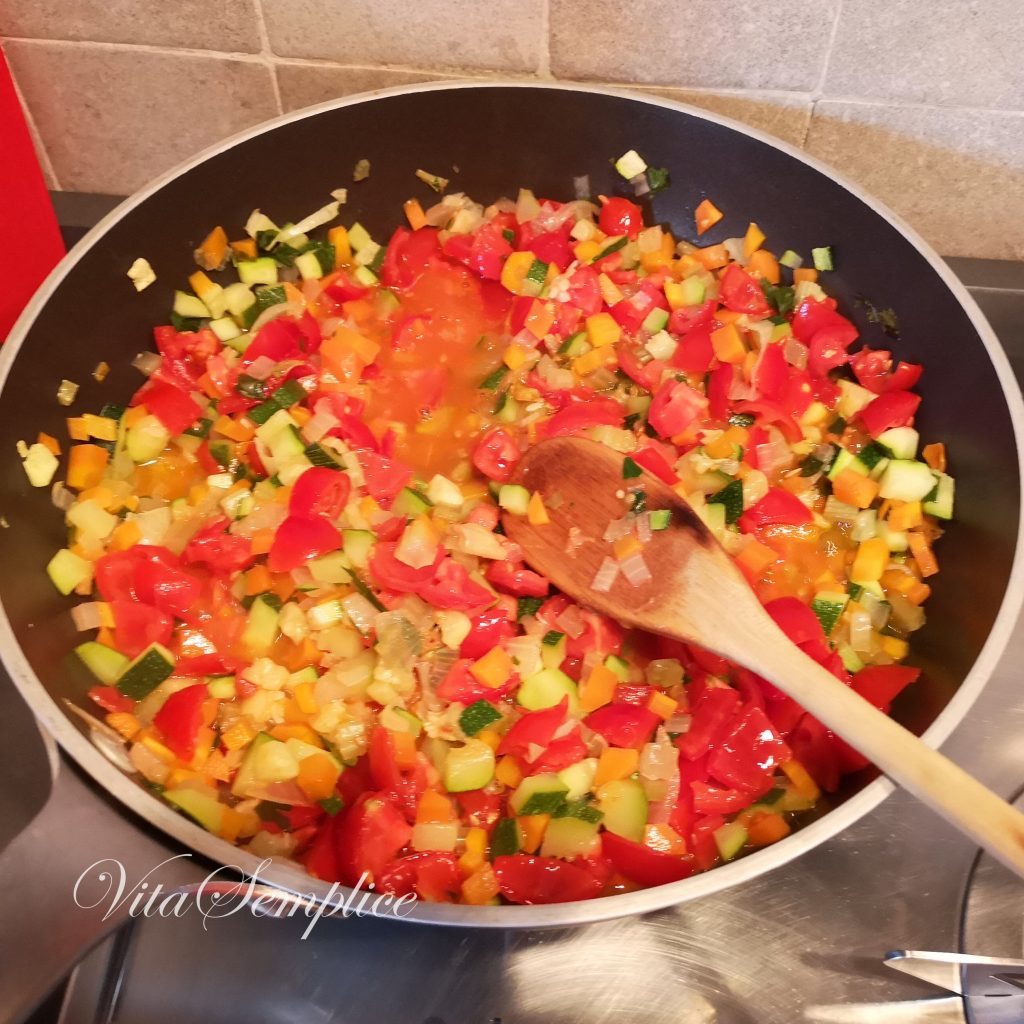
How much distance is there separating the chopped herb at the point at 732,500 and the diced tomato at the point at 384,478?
21.7 inches

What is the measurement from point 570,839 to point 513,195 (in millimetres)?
1298

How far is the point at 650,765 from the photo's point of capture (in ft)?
4.28

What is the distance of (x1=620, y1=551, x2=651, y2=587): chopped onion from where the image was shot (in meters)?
1.38

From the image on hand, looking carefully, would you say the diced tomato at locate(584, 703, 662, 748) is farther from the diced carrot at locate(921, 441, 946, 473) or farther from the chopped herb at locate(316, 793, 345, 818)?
the diced carrot at locate(921, 441, 946, 473)

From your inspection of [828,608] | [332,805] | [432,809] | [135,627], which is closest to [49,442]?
[135,627]

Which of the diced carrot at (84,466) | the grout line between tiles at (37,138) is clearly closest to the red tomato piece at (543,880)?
the diced carrot at (84,466)

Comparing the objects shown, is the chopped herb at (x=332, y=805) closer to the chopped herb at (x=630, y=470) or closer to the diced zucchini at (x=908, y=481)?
A: the chopped herb at (x=630, y=470)

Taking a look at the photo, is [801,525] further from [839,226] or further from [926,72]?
[926,72]

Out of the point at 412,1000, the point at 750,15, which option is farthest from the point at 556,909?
the point at 750,15

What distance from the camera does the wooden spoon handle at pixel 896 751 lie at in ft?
3.28

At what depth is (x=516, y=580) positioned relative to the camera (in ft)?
4.82

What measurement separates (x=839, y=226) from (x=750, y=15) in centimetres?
41

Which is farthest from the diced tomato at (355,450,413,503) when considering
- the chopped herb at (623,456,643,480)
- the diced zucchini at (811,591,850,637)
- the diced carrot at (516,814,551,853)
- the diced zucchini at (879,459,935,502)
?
the diced zucchini at (879,459,935,502)

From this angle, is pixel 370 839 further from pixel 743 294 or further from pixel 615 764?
pixel 743 294
